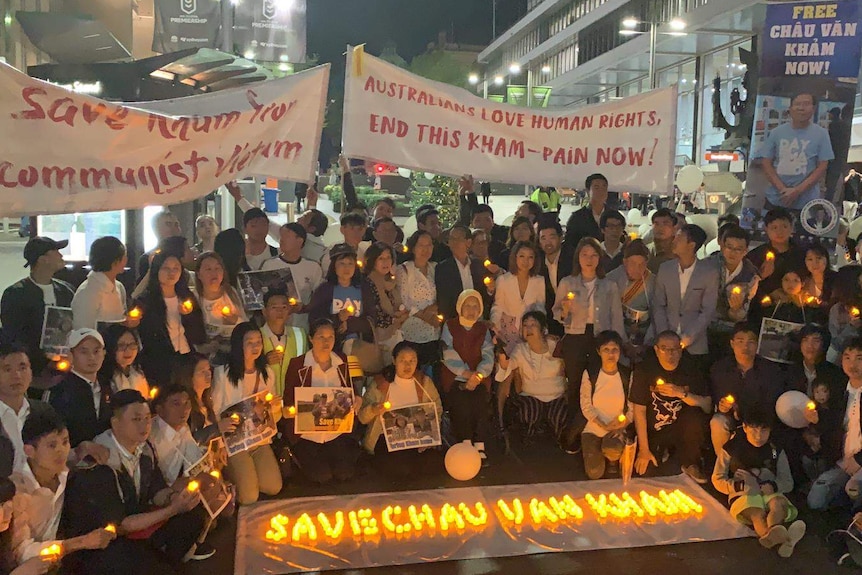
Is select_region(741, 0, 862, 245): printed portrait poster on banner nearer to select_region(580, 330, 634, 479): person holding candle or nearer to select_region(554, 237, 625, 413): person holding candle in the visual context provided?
select_region(554, 237, 625, 413): person holding candle

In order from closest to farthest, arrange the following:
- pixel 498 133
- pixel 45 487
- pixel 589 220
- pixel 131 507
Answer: pixel 45 487
pixel 131 507
pixel 498 133
pixel 589 220

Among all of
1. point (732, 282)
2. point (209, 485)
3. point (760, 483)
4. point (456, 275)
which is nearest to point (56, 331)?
point (209, 485)

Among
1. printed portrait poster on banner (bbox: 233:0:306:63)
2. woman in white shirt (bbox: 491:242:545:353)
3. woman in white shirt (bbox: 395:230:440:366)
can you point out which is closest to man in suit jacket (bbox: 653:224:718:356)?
woman in white shirt (bbox: 491:242:545:353)

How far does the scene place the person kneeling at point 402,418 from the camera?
567cm

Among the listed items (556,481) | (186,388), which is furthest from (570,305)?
(186,388)

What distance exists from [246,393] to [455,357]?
170 cm

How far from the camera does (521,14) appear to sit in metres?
77.5

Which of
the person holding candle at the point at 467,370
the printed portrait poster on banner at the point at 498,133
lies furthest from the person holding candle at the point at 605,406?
the printed portrait poster on banner at the point at 498,133

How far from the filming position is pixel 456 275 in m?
6.46

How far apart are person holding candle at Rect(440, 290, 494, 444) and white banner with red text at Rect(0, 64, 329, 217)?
1.65 meters

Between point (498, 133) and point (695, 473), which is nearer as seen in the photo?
point (695, 473)

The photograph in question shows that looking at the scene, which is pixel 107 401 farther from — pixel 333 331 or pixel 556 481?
pixel 556 481

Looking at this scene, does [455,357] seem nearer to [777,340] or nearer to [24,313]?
[777,340]

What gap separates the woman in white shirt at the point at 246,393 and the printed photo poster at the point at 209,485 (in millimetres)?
554
